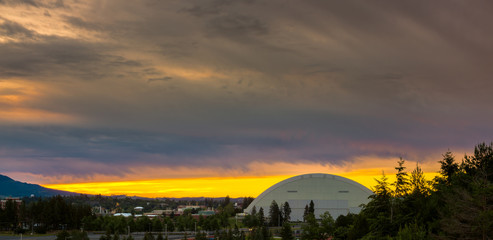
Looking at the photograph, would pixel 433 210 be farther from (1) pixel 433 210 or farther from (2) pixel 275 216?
(2) pixel 275 216

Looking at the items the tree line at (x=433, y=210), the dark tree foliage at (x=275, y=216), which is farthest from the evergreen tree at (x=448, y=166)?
the dark tree foliage at (x=275, y=216)

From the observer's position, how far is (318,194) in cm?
17000

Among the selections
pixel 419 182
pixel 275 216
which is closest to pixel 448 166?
pixel 419 182

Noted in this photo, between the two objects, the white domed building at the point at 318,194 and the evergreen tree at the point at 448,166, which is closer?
the evergreen tree at the point at 448,166

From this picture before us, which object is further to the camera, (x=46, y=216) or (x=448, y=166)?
(x=46, y=216)

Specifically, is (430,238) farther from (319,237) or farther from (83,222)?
(83,222)

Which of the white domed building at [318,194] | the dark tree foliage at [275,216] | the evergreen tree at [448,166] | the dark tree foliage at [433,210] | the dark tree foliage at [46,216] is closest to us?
the dark tree foliage at [433,210]

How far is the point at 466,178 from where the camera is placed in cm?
6662

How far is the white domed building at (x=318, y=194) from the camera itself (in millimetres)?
165375

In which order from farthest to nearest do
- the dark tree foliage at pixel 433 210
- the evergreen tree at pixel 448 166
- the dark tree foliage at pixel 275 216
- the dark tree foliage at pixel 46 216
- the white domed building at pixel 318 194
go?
1. the white domed building at pixel 318 194
2. the dark tree foliage at pixel 275 216
3. the dark tree foliage at pixel 46 216
4. the evergreen tree at pixel 448 166
5. the dark tree foliage at pixel 433 210

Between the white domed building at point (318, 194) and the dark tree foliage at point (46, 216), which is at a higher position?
the white domed building at point (318, 194)

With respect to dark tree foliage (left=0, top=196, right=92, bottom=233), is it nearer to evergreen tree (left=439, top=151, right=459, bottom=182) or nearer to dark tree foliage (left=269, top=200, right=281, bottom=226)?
dark tree foliage (left=269, top=200, right=281, bottom=226)

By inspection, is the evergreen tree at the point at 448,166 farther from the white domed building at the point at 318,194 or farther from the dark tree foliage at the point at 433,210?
the white domed building at the point at 318,194

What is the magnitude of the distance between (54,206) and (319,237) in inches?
3519
